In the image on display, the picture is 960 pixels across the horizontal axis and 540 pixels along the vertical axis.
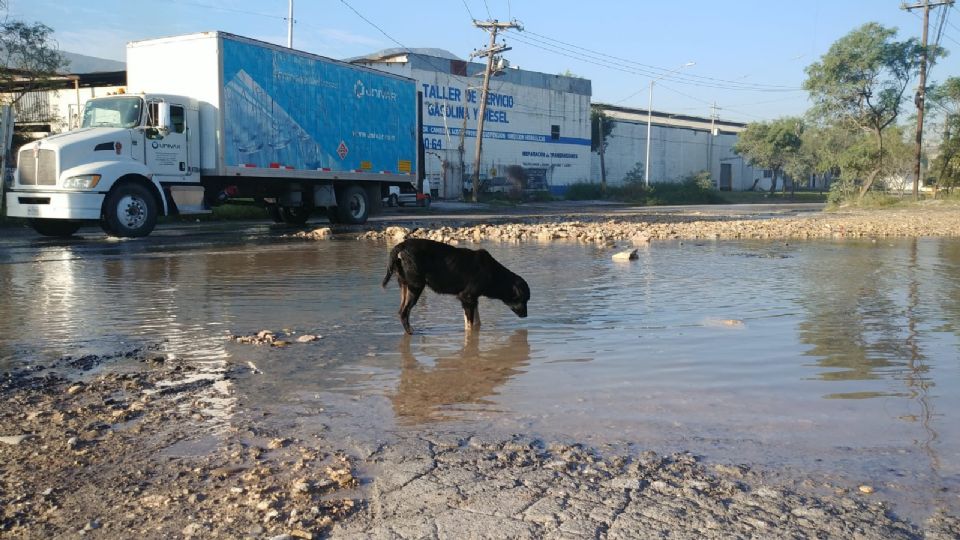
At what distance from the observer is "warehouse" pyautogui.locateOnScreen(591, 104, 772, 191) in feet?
218

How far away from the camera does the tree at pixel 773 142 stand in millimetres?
73250

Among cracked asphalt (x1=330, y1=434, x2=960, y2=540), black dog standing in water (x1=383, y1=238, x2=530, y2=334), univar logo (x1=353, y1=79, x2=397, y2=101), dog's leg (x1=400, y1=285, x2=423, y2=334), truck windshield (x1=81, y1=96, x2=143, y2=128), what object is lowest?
cracked asphalt (x1=330, y1=434, x2=960, y2=540)

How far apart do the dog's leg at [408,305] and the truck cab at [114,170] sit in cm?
1125

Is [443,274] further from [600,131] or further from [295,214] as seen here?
[600,131]

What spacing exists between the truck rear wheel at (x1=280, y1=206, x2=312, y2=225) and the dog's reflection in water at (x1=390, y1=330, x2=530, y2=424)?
54.2ft

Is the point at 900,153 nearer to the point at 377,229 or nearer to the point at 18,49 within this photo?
the point at 377,229

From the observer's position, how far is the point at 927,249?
16078mm

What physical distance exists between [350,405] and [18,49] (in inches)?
920

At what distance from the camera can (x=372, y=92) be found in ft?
75.6

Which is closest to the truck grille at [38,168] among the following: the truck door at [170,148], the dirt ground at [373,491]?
the truck door at [170,148]

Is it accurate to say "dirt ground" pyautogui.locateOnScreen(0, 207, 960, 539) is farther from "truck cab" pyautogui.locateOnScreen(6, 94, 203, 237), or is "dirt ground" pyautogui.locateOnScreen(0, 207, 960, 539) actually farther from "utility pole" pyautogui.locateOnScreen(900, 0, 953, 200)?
"utility pole" pyautogui.locateOnScreen(900, 0, 953, 200)

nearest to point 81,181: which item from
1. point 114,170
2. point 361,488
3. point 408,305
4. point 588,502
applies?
point 114,170

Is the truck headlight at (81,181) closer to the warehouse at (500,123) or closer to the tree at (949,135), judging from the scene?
the warehouse at (500,123)

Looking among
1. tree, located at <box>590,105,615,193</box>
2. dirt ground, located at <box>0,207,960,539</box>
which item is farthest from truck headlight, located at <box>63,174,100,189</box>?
tree, located at <box>590,105,615,193</box>
